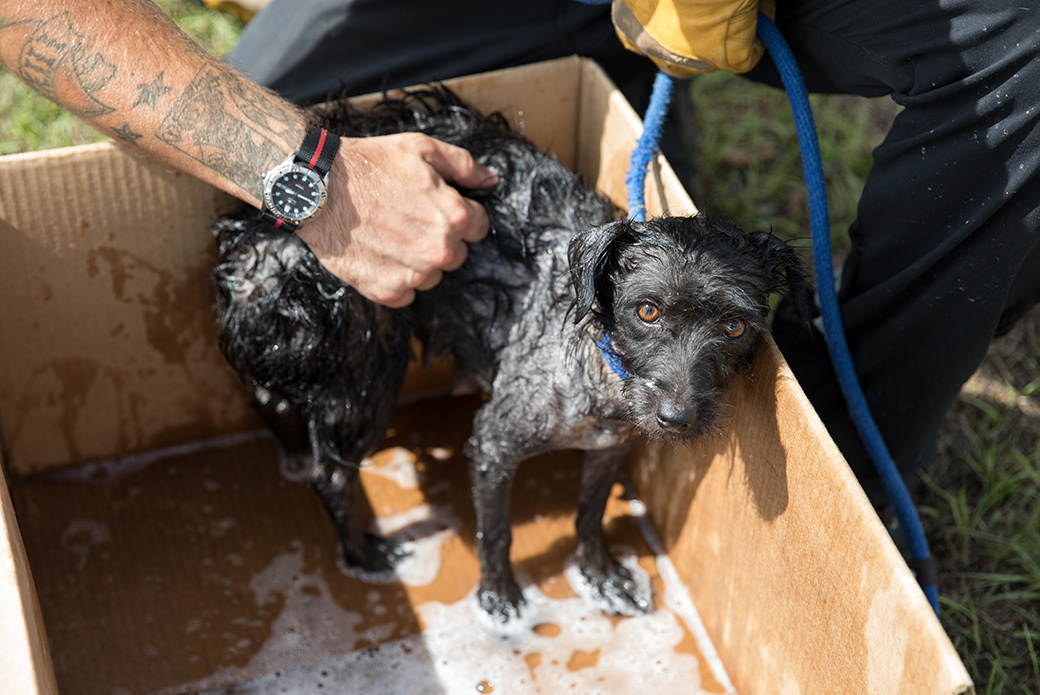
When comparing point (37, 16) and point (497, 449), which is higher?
point (37, 16)

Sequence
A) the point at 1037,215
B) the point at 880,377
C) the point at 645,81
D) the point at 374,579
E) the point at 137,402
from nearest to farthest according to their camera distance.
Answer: the point at 1037,215 < the point at 880,377 < the point at 374,579 < the point at 137,402 < the point at 645,81

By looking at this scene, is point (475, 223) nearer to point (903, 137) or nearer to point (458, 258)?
point (458, 258)

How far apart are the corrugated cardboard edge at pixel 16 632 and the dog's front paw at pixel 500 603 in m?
1.57

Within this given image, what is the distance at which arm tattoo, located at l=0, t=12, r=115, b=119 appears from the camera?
271 cm

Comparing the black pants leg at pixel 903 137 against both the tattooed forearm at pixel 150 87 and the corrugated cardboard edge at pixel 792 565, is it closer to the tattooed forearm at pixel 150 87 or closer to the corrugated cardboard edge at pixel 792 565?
the corrugated cardboard edge at pixel 792 565

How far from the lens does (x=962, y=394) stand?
14.1ft

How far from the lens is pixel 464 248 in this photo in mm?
2979

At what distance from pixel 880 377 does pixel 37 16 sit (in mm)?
2931

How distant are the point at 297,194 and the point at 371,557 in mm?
1528

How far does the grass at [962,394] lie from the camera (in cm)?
352

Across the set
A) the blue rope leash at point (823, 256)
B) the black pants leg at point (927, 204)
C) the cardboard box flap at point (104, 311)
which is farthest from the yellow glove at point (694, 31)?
the cardboard box flap at point (104, 311)

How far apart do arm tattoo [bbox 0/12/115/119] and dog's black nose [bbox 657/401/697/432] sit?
191cm

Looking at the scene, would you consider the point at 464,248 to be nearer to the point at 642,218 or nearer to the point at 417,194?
the point at 417,194

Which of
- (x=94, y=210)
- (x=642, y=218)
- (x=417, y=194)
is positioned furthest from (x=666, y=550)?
(x=94, y=210)
